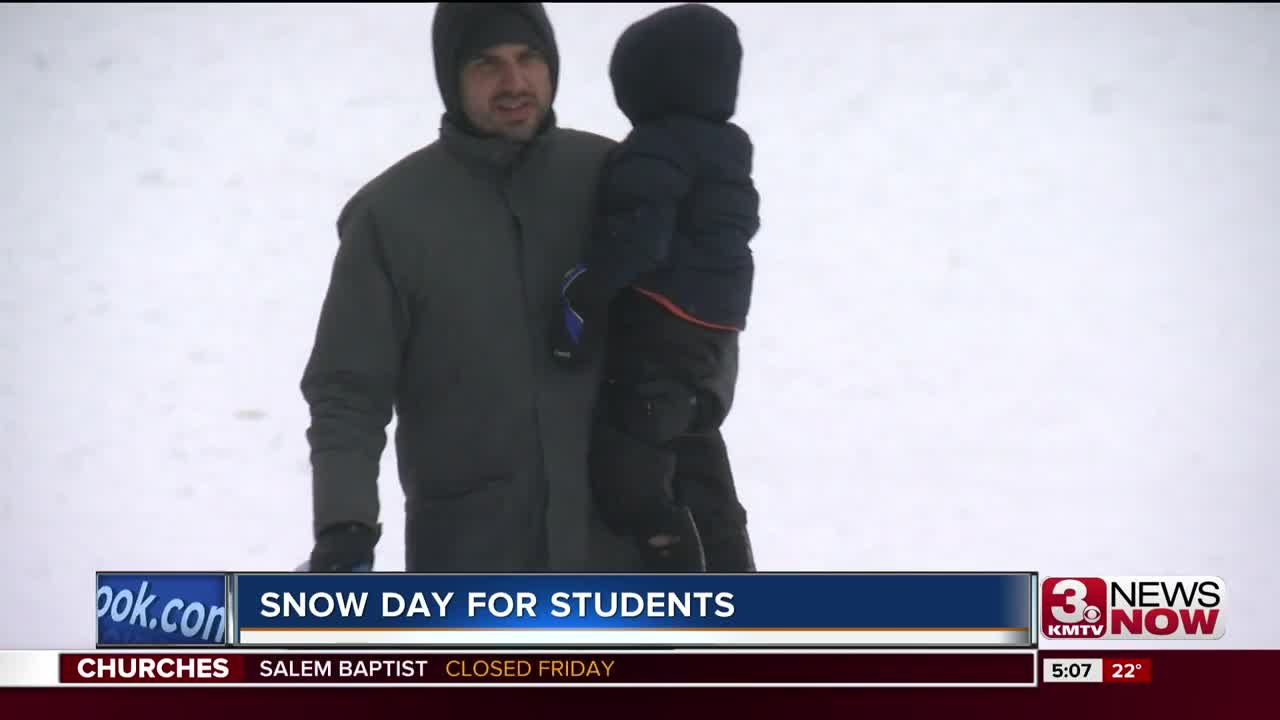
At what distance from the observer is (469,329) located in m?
2.18

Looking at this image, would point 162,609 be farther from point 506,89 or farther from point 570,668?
point 506,89

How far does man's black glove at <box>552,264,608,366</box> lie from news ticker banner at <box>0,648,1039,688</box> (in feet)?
1.90

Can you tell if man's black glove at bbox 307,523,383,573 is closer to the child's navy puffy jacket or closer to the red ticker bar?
the red ticker bar

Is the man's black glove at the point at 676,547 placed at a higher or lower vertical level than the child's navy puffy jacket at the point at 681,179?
lower

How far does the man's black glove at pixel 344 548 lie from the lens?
2148mm

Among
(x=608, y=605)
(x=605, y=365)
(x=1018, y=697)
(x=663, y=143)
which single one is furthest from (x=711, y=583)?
(x=663, y=143)

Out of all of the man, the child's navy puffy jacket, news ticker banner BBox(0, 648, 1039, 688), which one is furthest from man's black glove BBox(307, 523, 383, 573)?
the child's navy puffy jacket

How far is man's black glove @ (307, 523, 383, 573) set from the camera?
7.05 feet

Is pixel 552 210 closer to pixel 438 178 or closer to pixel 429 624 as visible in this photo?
pixel 438 178

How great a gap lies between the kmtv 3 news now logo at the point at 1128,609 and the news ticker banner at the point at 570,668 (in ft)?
0.38

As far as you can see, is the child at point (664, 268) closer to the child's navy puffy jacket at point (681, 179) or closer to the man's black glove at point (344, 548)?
the child's navy puffy jacket at point (681, 179)

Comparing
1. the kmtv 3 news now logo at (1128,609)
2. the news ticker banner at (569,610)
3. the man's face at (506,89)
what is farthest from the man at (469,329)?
the kmtv 3 news now logo at (1128,609)

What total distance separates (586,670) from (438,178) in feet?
3.05

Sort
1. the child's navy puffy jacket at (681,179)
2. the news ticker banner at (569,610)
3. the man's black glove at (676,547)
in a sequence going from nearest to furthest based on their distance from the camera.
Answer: the child's navy puffy jacket at (681,179) < the man's black glove at (676,547) < the news ticker banner at (569,610)
